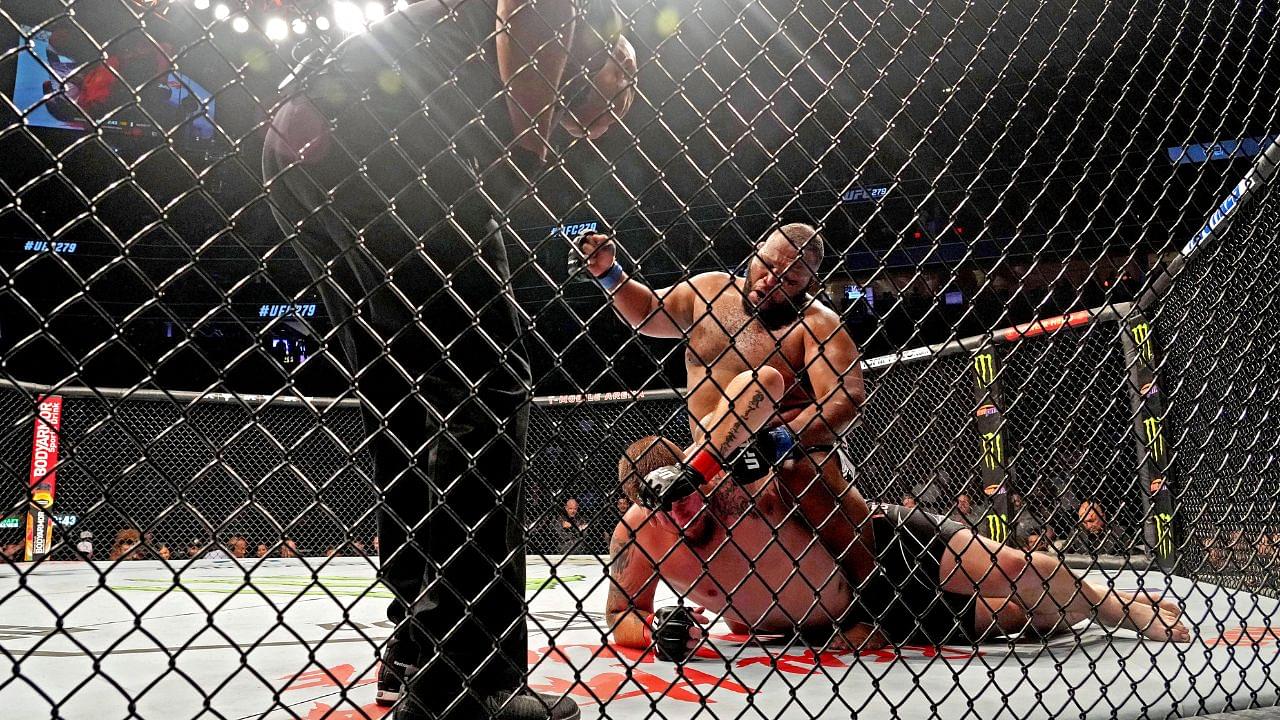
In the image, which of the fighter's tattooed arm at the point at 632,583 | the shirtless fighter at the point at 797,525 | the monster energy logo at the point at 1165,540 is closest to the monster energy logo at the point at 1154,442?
the monster energy logo at the point at 1165,540

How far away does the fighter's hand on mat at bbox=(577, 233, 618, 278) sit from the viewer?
132 cm

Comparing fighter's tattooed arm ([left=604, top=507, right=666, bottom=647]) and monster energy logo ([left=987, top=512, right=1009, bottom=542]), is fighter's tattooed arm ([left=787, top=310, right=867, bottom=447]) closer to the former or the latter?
fighter's tattooed arm ([left=604, top=507, right=666, bottom=647])

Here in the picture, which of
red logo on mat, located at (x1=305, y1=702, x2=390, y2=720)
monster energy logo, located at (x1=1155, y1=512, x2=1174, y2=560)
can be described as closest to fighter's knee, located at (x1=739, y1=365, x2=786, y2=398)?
red logo on mat, located at (x1=305, y1=702, x2=390, y2=720)

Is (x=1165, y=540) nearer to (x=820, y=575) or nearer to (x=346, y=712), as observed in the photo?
(x=820, y=575)

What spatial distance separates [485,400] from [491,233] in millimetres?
255

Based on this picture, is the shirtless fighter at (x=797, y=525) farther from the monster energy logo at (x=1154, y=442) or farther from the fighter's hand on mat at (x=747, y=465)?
the monster energy logo at (x=1154, y=442)

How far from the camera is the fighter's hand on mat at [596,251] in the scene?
132 centimetres

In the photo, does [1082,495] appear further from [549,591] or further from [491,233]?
[491,233]

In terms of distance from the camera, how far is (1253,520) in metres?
3.20

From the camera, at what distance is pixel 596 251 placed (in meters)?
1.18

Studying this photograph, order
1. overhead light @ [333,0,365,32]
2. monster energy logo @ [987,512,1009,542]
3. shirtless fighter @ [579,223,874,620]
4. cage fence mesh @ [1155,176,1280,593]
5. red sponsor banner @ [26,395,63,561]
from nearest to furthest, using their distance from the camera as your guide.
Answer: overhead light @ [333,0,365,32] → shirtless fighter @ [579,223,874,620] → cage fence mesh @ [1155,176,1280,593] → monster energy logo @ [987,512,1009,542] → red sponsor banner @ [26,395,63,561]

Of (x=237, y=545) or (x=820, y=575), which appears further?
(x=237, y=545)

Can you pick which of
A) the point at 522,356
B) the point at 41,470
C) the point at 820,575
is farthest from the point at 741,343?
the point at 41,470

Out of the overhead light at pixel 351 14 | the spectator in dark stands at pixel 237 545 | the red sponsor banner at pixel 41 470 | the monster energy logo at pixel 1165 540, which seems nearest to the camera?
the overhead light at pixel 351 14
